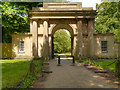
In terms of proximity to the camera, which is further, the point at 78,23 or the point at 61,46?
the point at 61,46

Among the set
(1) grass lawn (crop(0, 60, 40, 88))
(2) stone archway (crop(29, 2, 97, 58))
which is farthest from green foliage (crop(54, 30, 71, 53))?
(1) grass lawn (crop(0, 60, 40, 88))

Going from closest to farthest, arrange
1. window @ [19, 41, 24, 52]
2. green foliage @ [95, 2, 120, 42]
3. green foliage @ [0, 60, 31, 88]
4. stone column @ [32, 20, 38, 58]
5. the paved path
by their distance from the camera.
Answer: the paved path
green foliage @ [0, 60, 31, 88]
stone column @ [32, 20, 38, 58]
window @ [19, 41, 24, 52]
green foliage @ [95, 2, 120, 42]

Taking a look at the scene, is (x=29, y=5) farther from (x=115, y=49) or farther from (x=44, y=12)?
(x=115, y=49)

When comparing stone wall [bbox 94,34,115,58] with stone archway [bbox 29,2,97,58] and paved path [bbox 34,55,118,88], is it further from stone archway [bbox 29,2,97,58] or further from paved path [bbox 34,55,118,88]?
paved path [bbox 34,55,118,88]

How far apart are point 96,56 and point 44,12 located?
1125 cm

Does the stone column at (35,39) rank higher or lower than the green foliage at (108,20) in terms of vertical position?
lower

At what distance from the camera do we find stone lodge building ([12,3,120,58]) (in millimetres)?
16438

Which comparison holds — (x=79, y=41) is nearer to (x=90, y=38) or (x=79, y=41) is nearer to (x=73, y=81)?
(x=90, y=38)

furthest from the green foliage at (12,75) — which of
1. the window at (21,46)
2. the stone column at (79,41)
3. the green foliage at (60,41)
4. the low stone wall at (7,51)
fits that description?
the green foliage at (60,41)

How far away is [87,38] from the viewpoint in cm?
1730

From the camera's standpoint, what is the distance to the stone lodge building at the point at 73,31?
16.4 metres

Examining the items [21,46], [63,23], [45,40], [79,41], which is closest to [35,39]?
[45,40]

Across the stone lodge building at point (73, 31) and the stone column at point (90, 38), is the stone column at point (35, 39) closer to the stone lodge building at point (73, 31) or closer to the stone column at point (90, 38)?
the stone lodge building at point (73, 31)

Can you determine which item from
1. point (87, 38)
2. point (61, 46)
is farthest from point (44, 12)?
point (61, 46)
